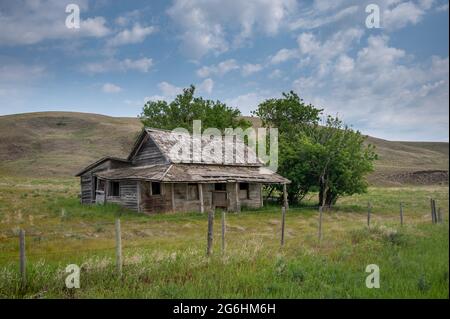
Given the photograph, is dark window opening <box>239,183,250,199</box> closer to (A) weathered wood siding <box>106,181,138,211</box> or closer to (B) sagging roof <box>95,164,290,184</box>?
(B) sagging roof <box>95,164,290,184</box>

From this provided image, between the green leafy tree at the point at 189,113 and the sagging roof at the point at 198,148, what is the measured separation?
1150 centimetres

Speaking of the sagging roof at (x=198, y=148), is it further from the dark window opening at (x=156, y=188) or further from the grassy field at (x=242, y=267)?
the grassy field at (x=242, y=267)

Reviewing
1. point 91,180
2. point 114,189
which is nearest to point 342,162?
point 114,189

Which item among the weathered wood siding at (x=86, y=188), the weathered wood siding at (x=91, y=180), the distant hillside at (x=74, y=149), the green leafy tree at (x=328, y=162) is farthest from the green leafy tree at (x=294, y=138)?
the distant hillside at (x=74, y=149)

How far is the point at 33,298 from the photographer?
6133 millimetres

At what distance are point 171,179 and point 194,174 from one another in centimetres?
228

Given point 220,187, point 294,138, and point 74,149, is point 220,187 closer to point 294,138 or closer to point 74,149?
point 294,138

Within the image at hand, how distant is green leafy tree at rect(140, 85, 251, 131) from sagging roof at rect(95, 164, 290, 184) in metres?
15.6

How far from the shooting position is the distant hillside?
61.0 metres

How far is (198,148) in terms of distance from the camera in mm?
26531

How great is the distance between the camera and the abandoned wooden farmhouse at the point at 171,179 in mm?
21781

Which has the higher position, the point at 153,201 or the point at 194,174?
the point at 194,174
